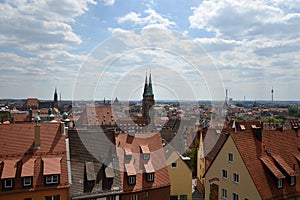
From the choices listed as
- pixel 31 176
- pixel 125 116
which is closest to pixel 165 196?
pixel 31 176

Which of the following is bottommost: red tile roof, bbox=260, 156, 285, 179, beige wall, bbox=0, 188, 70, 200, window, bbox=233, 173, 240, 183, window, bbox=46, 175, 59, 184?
beige wall, bbox=0, 188, 70, 200

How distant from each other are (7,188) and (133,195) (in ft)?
31.4

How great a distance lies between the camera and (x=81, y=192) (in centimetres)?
2184

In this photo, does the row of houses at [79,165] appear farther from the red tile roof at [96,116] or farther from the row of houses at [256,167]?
the red tile roof at [96,116]

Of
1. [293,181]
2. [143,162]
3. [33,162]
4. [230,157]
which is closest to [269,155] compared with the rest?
[293,181]

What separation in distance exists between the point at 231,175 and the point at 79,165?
41.8ft

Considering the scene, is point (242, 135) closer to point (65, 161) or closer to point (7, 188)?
point (65, 161)

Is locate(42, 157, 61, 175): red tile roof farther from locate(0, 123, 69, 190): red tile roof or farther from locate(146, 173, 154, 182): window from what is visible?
locate(146, 173, 154, 182): window

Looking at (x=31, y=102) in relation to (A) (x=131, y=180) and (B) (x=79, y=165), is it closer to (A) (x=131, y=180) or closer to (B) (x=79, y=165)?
(B) (x=79, y=165)

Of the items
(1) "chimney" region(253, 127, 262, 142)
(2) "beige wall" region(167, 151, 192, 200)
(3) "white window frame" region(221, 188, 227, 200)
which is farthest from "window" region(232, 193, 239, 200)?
(2) "beige wall" region(167, 151, 192, 200)

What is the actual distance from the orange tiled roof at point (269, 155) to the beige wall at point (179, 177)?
658cm

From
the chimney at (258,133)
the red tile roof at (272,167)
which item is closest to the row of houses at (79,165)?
the chimney at (258,133)

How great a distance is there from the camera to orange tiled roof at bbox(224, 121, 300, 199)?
70.3ft

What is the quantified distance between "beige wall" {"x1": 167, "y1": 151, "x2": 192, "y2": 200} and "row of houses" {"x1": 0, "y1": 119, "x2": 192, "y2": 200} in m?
0.10
